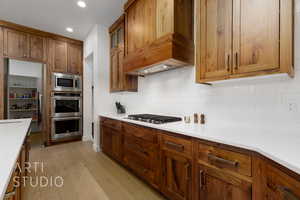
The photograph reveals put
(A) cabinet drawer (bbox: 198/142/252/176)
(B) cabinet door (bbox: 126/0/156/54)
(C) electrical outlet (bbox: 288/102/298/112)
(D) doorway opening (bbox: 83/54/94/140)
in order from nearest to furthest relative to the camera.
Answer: (A) cabinet drawer (bbox: 198/142/252/176) → (C) electrical outlet (bbox: 288/102/298/112) → (B) cabinet door (bbox: 126/0/156/54) → (D) doorway opening (bbox: 83/54/94/140)

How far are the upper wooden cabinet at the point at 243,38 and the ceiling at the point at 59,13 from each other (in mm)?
1866

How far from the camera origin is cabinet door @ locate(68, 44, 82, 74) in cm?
392

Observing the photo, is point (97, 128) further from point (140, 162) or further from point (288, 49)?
point (288, 49)

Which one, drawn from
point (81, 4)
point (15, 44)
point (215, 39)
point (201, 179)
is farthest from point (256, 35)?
point (15, 44)

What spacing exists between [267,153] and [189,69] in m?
1.37

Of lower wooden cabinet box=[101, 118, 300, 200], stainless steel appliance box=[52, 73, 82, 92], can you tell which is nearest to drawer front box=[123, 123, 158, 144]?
lower wooden cabinet box=[101, 118, 300, 200]

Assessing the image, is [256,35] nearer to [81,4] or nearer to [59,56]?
[81,4]

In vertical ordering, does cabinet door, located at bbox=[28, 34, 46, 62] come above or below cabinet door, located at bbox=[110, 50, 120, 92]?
above

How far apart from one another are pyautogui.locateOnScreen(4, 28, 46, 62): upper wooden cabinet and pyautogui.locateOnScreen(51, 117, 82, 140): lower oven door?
63.6 inches

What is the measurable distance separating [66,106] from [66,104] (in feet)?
0.18

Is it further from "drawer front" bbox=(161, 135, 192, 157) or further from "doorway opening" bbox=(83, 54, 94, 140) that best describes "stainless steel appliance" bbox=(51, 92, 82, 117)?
"drawer front" bbox=(161, 135, 192, 157)

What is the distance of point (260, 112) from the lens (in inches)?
52.1

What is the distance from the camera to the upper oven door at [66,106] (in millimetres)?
3635

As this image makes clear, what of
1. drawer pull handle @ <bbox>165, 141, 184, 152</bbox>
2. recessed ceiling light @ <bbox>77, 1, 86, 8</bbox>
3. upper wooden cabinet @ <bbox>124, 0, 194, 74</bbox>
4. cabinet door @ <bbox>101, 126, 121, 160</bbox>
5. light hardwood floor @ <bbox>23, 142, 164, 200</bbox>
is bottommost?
light hardwood floor @ <bbox>23, 142, 164, 200</bbox>
